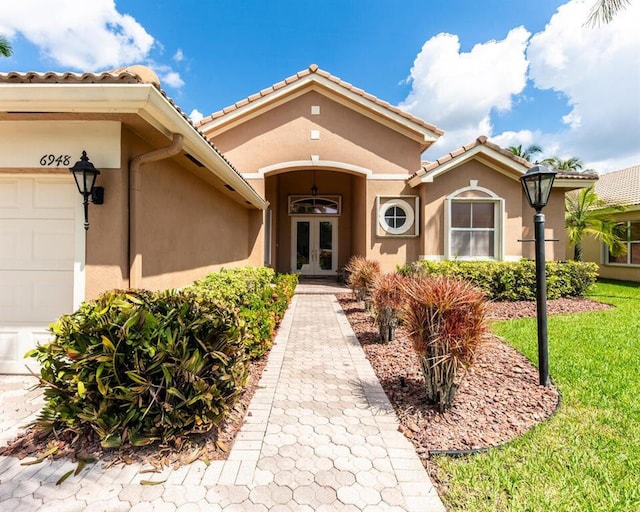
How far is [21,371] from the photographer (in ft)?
15.2

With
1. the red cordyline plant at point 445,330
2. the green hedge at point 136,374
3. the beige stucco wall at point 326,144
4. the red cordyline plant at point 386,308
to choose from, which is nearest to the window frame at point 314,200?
the beige stucco wall at point 326,144

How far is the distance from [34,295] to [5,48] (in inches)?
597

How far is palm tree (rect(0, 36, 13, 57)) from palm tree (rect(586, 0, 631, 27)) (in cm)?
1997

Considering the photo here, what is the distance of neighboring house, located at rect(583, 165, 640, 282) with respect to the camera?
1534 centimetres

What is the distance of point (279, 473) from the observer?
2.78 metres

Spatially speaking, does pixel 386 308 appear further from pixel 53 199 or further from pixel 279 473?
pixel 53 199

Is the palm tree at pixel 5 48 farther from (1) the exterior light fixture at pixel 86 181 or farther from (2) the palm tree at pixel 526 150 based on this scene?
(2) the palm tree at pixel 526 150

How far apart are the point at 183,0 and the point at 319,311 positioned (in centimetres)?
1109

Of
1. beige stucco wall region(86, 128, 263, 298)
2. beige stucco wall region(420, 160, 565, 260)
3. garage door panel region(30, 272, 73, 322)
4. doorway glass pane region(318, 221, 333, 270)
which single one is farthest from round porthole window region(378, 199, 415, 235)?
garage door panel region(30, 272, 73, 322)

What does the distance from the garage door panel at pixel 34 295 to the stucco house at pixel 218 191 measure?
0.06ft

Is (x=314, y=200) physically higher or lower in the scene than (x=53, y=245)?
higher

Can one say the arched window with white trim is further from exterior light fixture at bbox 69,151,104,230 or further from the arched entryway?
exterior light fixture at bbox 69,151,104,230

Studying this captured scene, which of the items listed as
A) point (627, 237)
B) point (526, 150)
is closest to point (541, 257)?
point (627, 237)

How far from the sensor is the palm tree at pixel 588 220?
45.8ft
